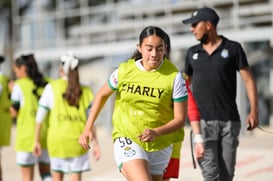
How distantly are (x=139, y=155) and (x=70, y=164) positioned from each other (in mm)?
2274

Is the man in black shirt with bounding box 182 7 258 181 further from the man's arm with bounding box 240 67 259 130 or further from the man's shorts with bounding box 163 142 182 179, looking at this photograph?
the man's shorts with bounding box 163 142 182 179

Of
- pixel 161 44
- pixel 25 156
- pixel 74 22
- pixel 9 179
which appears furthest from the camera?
pixel 74 22

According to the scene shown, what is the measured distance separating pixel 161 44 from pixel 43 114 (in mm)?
2509

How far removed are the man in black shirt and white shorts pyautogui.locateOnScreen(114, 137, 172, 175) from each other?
98cm

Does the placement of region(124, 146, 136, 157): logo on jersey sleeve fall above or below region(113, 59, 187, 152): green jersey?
below

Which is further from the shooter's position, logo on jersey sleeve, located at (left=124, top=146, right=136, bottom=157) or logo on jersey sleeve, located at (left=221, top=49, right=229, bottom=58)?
logo on jersey sleeve, located at (left=221, top=49, right=229, bottom=58)

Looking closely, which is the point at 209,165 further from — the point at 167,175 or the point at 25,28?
the point at 25,28

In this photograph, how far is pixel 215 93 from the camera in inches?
203

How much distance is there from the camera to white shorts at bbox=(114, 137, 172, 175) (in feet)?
13.2

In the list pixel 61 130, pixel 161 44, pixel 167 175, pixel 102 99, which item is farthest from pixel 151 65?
pixel 61 130

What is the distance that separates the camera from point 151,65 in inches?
158

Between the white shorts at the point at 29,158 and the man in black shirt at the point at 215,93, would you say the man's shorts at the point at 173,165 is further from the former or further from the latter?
the white shorts at the point at 29,158

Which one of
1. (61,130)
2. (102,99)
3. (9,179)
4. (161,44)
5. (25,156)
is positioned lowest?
(9,179)

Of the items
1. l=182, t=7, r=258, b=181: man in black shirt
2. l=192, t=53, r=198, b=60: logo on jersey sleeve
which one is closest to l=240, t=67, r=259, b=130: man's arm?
l=182, t=7, r=258, b=181: man in black shirt
